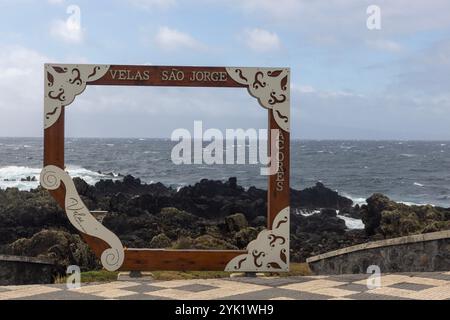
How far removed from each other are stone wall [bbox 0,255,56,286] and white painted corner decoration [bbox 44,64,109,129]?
2.52 meters

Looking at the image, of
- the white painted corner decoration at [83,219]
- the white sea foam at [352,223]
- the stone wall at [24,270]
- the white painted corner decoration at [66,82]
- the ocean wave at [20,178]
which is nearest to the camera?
the white painted corner decoration at [66,82]

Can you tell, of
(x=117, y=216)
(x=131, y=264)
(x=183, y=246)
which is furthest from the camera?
(x=117, y=216)

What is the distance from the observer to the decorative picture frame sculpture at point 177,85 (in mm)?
6551

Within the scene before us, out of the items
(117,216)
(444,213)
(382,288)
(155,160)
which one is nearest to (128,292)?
(382,288)

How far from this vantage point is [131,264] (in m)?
6.68

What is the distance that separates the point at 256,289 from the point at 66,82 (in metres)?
3.20

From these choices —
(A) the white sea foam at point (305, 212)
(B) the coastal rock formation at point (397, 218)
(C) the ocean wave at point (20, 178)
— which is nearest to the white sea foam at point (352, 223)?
(A) the white sea foam at point (305, 212)

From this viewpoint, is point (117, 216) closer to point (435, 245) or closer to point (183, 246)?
point (183, 246)

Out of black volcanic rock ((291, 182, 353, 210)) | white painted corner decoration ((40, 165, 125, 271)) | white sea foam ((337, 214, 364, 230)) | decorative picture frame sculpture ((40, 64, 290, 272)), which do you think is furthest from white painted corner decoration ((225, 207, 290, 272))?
black volcanic rock ((291, 182, 353, 210))

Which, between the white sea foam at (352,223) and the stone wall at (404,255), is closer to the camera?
the stone wall at (404,255)

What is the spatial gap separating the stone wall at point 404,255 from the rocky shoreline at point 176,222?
3252mm

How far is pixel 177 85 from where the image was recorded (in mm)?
6672

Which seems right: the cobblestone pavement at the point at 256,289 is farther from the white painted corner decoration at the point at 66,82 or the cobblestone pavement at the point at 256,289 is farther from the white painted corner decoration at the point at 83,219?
the white painted corner decoration at the point at 66,82

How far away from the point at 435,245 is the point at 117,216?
330 inches
